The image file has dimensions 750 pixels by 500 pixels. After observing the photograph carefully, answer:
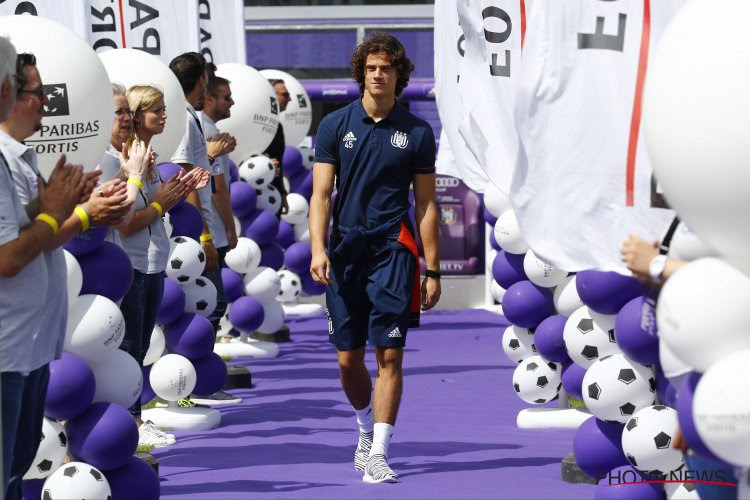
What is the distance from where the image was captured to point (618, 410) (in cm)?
509

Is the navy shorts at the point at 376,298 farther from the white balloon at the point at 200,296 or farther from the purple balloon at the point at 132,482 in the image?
the white balloon at the point at 200,296

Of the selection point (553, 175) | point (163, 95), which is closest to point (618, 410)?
point (553, 175)

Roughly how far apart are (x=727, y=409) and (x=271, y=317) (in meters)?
8.00

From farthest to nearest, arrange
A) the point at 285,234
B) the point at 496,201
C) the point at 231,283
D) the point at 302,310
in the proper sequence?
the point at 302,310
the point at 285,234
the point at 231,283
the point at 496,201

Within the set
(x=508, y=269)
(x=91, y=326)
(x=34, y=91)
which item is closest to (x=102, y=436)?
(x=91, y=326)

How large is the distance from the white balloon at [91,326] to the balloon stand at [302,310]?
8.85 meters

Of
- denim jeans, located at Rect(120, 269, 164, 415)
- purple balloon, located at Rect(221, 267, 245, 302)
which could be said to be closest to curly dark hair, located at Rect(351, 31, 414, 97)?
denim jeans, located at Rect(120, 269, 164, 415)

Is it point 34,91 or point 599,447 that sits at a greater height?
point 34,91

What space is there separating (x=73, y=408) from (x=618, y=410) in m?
2.01

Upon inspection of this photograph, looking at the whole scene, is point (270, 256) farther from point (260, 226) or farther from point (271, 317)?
point (271, 317)

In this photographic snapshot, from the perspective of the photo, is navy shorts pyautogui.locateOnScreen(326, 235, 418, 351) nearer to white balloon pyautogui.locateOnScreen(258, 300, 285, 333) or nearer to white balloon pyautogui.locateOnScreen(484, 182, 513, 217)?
white balloon pyautogui.locateOnScreen(484, 182, 513, 217)

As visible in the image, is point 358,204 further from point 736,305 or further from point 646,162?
point 736,305

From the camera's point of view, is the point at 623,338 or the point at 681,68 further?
the point at 623,338

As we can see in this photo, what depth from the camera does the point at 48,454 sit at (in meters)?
4.83
